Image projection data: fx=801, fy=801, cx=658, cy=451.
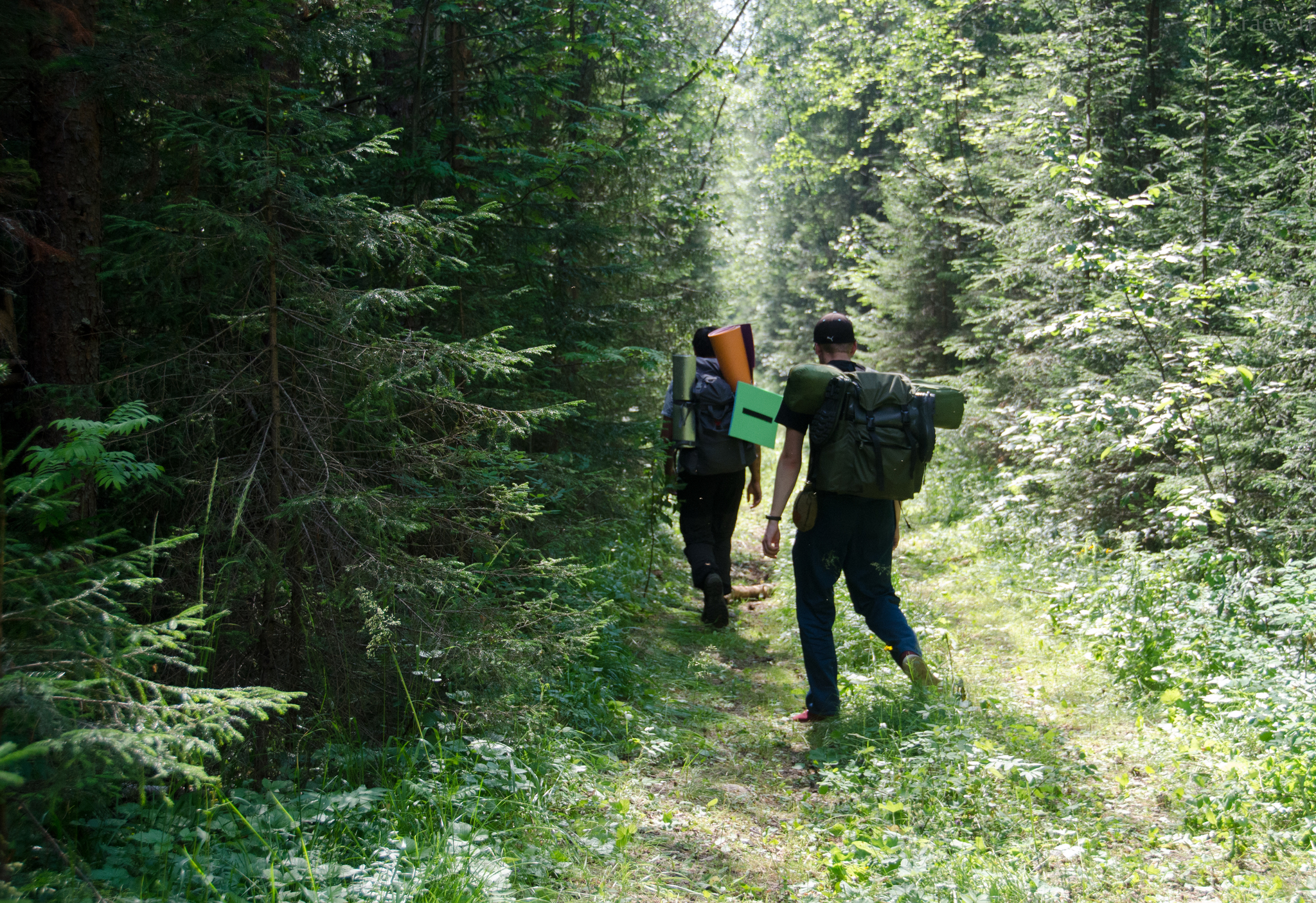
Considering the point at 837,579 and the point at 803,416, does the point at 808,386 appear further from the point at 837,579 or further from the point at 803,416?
the point at 837,579

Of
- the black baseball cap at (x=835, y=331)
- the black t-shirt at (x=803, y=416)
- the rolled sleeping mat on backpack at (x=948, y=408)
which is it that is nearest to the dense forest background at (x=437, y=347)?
the black t-shirt at (x=803, y=416)

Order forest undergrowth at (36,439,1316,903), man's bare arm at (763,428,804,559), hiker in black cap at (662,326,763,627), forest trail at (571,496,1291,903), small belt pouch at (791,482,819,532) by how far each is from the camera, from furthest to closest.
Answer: hiker in black cap at (662,326,763,627), man's bare arm at (763,428,804,559), small belt pouch at (791,482,819,532), forest trail at (571,496,1291,903), forest undergrowth at (36,439,1316,903)

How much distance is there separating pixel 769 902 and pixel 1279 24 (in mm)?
9202

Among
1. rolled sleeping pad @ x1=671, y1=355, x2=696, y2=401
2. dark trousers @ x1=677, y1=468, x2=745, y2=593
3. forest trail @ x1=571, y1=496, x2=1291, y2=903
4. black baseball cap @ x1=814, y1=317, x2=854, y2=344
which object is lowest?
forest trail @ x1=571, y1=496, x2=1291, y2=903

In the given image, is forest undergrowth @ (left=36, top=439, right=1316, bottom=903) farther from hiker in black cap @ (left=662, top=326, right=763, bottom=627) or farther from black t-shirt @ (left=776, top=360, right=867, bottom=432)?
black t-shirt @ (left=776, top=360, right=867, bottom=432)

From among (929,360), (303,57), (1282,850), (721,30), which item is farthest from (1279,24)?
(721,30)

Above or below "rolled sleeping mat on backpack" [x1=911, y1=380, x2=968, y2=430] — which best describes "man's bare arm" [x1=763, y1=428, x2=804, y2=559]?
below

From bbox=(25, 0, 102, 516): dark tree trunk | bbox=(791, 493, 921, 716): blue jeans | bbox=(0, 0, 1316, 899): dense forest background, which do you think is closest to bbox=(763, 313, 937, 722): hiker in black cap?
bbox=(791, 493, 921, 716): blue jeans

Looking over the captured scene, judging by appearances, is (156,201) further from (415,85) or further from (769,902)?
(769,902)

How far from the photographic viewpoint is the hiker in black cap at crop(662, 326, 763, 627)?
6855 mm

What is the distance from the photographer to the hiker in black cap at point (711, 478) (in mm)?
6855

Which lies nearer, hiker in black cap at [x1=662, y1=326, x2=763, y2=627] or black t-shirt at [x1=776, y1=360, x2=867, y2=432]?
black t-shirt at [x1=776, y1=360, x2=867, y2=432]

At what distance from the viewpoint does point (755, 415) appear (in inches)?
245

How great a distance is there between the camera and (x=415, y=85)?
18.1 feet
